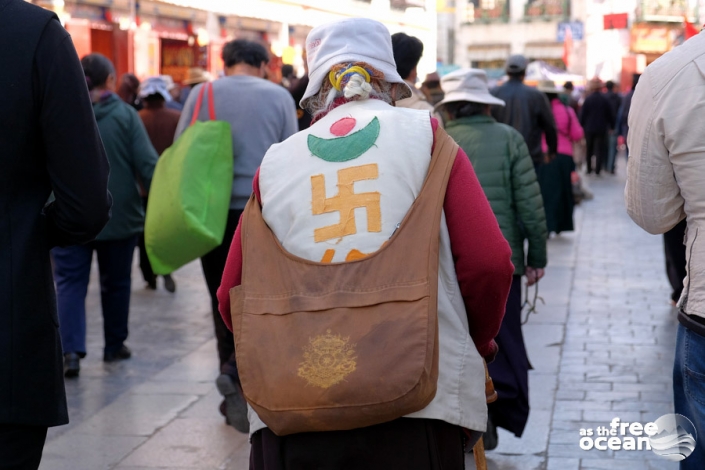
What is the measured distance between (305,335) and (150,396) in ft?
13.0

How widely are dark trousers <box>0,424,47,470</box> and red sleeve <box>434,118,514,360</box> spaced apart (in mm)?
1114

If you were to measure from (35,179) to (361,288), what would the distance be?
2.93 ft

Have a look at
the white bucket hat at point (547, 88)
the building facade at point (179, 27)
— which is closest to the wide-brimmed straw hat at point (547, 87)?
the white bucket hat at point (547, 88)

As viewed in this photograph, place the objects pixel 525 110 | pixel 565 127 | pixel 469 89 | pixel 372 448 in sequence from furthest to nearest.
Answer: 1. pixel 565 127
2. pixel 525 110
3. pixel 469 89
4. pixel 372 448

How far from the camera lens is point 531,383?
19.9ft

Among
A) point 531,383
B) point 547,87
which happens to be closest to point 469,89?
point 531,383

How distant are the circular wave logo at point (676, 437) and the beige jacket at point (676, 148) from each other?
1.22 ft

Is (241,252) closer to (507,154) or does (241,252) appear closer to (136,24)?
(507,154)

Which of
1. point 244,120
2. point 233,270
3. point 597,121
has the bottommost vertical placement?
point 597,121

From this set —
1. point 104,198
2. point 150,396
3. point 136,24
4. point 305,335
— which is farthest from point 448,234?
point 136,24

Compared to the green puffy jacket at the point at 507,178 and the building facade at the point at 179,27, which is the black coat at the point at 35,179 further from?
the building facade at the point at 179,27

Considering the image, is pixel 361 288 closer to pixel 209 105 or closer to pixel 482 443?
pixel 482 443

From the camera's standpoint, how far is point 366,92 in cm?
264

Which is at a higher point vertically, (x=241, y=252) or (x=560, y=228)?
(x=241, y=252)
